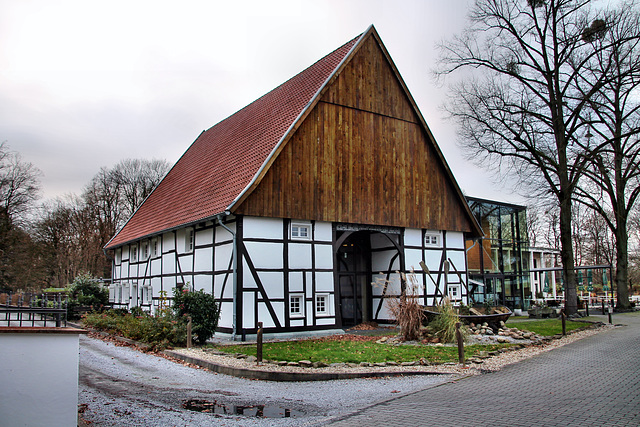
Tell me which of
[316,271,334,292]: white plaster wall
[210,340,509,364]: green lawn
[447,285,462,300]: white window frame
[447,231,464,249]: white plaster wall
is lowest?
[210,340,509,364]: green lawn

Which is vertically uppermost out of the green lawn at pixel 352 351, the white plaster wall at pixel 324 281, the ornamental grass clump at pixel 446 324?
the white plaster wall at pixel 324 281

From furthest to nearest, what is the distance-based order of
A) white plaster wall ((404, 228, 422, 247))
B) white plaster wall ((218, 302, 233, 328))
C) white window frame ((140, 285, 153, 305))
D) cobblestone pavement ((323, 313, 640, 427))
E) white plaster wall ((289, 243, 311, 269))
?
white window frame ((140, 285, 153, 305)) → white plaster wall ((404, 228, 422, 247)) → white plaster wall ((289, 243, 311, 269)) → white plaster wall ((218, 302, 233, 328)) → cobblestone pavement ((323, 313, 640, 427))

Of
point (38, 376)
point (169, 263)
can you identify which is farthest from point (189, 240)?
point (38, 376)

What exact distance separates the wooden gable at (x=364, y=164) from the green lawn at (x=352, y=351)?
14.9 feet

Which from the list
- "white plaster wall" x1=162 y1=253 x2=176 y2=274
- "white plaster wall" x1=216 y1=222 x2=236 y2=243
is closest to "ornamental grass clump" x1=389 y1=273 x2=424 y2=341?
"white plaster wall" x1=216 y1=222 x2=236 y2=243

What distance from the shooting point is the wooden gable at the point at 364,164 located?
17656mm

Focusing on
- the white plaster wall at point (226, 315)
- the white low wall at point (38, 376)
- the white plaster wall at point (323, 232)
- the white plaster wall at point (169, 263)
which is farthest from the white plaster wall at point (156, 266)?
the white low wall at point (38, 376)

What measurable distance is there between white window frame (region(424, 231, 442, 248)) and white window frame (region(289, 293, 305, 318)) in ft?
23.8

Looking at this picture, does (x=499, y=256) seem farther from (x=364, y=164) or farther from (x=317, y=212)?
(x=317, y=212)

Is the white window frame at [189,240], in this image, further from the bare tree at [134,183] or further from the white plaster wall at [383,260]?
the bare tree at [134,183]

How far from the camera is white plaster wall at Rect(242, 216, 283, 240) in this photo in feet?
54.7

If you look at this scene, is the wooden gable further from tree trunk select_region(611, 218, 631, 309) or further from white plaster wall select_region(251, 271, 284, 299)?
tree trunk select_region(611, 218, 631, 309)

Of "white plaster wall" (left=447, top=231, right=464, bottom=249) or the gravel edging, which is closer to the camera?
the gravel edging

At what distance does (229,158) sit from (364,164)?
5636 mm
